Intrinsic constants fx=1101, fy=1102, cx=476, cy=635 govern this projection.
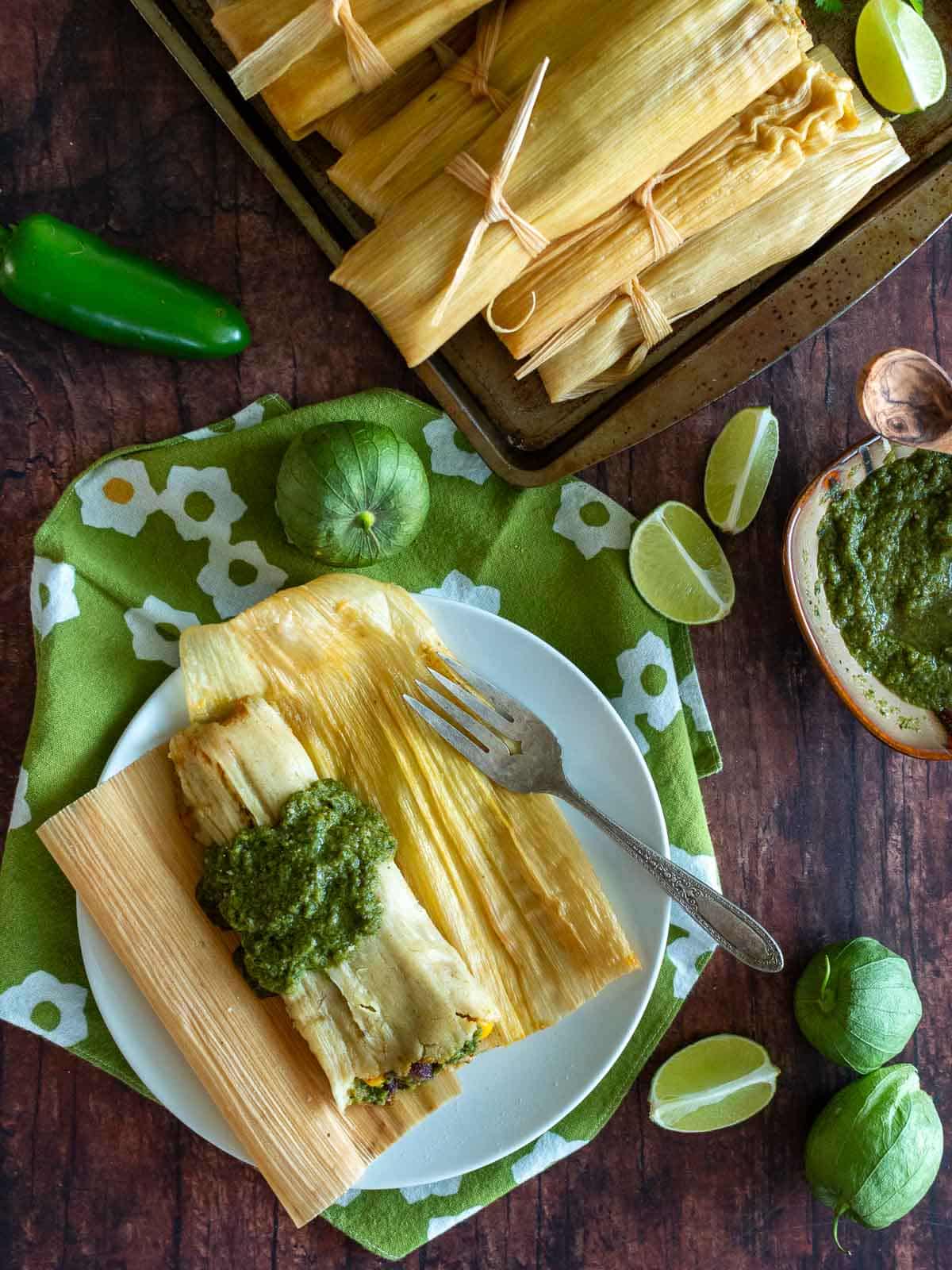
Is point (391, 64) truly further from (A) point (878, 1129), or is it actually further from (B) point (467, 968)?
(A) point (878, 1129)

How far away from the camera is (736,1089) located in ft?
9.18

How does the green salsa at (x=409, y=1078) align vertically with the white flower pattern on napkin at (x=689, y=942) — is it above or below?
above

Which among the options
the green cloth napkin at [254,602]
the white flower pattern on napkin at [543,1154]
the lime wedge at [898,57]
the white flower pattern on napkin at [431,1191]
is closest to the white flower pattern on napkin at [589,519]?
the green cloth napkin at [254,602]

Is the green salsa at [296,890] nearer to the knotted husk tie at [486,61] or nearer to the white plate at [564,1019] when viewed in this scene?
the white plate at [564,1019]

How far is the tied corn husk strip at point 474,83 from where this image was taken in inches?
91.1

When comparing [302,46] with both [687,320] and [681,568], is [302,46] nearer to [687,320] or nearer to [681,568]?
[687,320]

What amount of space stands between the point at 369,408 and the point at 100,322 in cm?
64

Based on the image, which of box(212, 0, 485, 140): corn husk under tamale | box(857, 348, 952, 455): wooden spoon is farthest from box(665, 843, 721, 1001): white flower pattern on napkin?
box(212, 0, 485, 140): corn husk under tamale

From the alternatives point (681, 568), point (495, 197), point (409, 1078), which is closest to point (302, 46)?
point (495, 197)

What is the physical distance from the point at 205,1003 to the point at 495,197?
5.89 ft

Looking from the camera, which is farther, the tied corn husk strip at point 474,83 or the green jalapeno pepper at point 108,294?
the green jalapeno pepper at point 108,294

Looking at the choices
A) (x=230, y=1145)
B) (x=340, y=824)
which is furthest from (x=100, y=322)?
(x=230, y=1145)

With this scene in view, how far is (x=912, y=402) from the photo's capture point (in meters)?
2.67

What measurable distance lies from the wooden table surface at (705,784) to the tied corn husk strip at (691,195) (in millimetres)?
454
